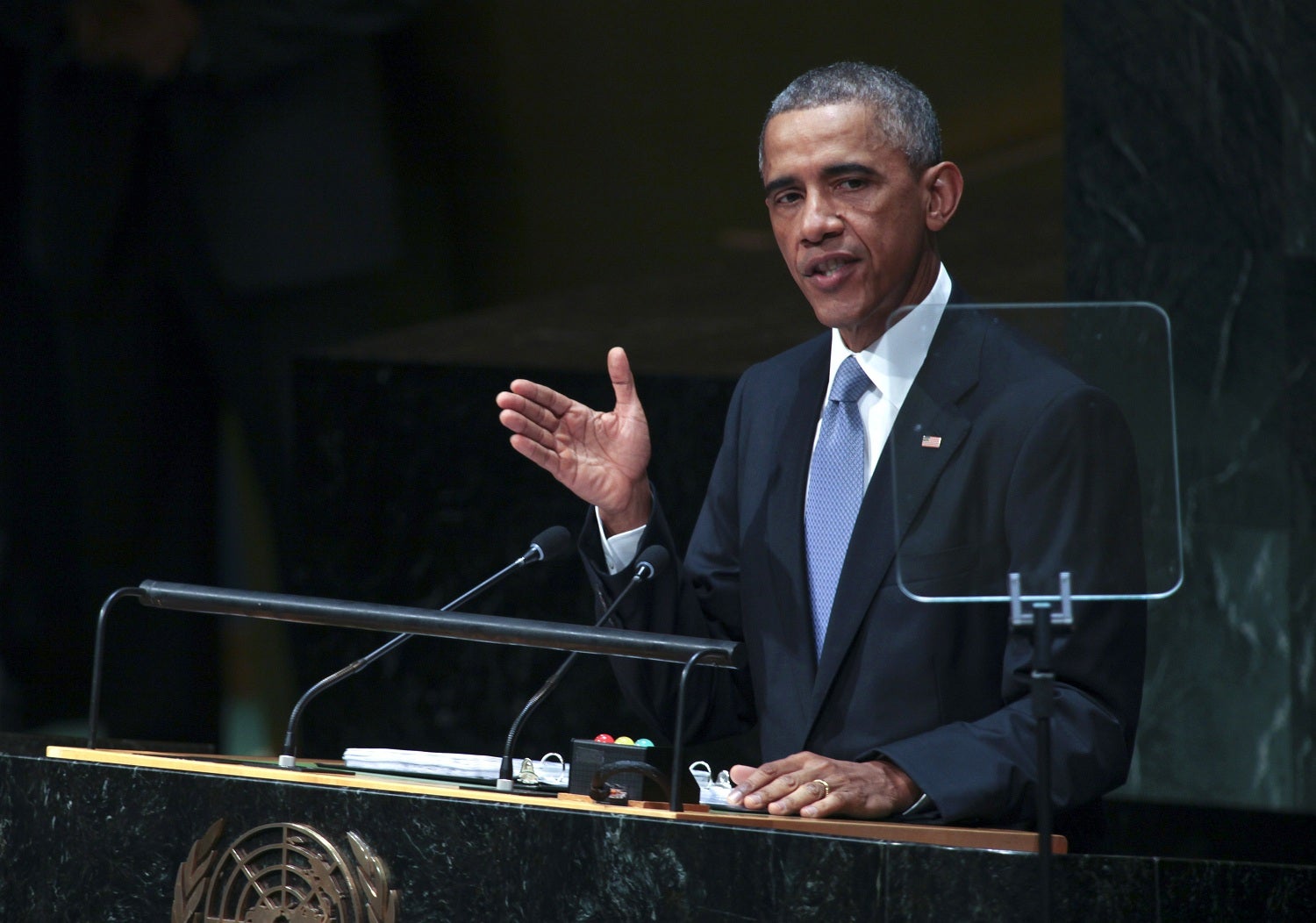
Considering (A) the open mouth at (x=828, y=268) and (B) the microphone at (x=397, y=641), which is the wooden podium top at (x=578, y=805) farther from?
(A) the open mouth at (x=828, y=268)

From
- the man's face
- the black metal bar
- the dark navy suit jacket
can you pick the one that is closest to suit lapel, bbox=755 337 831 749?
the dark navy suit jacket

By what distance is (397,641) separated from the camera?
210 cm

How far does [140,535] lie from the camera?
16.0 ft

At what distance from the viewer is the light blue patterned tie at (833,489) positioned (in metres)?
2.42

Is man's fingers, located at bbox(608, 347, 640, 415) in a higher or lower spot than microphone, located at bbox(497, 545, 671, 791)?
higher

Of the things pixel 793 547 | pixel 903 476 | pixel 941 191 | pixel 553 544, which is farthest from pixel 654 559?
pixel 941 191

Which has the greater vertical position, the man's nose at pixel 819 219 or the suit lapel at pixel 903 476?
the man's nose at pixel 819 219

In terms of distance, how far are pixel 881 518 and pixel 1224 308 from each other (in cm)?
227

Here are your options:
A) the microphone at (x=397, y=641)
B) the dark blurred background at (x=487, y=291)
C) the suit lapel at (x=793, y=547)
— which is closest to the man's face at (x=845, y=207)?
the suit lapel at (x=793, y=547)

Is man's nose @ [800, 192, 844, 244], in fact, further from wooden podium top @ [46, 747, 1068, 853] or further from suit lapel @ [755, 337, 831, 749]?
wooden podium top @ [46, 747, 1068, 853]

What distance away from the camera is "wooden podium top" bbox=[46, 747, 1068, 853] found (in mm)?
1825

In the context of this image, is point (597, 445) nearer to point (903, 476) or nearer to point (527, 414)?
point (527, 414)

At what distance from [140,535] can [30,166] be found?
1068 millimetres

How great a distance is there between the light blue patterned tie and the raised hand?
0.79 feet
